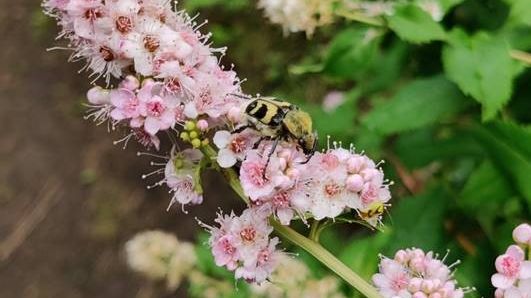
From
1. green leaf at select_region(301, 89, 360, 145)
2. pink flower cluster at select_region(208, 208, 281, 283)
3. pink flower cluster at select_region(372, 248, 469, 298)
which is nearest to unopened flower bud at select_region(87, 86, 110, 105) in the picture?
pink flower cluster at select_region(208, 208, 281, 283)

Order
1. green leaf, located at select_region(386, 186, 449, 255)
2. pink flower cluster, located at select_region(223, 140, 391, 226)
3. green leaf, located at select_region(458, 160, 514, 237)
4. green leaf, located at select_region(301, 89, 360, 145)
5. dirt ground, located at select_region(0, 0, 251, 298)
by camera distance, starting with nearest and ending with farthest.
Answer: pink flower cluster, located at select_region(223, 140, 391, 226) → green leaf, located at select_region(458, 160, 514, 237) → green leaf, located at select_region(386, 186, 449, 255) → green leaf, located at select_region(301, 89, 360, 145) → dirt ground, located at select_region(0, 0, 251, 298)

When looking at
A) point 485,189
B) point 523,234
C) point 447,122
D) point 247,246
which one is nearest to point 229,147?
point 247,246

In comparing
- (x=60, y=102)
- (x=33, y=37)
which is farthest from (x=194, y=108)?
(x=33, y=37)

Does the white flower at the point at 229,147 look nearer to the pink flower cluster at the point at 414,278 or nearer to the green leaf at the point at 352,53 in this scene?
the pink flower cluster at the point at 414,278

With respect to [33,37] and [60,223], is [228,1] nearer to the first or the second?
[60,223]

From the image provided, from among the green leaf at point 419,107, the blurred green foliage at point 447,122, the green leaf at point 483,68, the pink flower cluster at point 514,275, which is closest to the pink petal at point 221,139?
the pink flower cluster at point 514,275

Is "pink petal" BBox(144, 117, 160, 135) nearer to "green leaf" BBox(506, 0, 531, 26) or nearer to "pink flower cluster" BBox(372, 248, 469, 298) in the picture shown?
"pink flower cluster" BBox(372, 248, 469, 298)

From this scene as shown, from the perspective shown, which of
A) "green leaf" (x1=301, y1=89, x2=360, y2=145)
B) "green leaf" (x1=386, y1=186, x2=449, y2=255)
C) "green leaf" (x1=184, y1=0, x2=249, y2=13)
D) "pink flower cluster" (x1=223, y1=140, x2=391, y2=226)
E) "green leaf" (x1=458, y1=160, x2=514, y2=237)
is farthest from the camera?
"green leaf" (x1=184, y1=0, x2=249, y2=13)
